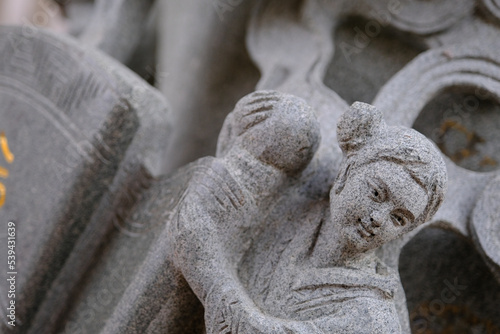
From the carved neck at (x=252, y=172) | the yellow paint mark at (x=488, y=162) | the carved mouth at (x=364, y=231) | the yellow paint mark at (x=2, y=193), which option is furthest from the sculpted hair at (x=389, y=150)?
the yellow paint mark at (x=2, y=193)

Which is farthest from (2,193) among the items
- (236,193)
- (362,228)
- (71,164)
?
(362,228)

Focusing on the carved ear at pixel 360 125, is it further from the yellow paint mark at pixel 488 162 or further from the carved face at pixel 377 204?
the yellow paint mark at pixel 488 162

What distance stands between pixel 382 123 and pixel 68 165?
3.77 ft

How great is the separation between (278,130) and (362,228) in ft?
1.14

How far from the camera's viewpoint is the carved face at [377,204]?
1200mm

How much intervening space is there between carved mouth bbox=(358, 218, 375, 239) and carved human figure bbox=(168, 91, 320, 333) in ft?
0.95

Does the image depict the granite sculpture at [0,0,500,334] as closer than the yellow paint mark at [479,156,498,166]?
Yes

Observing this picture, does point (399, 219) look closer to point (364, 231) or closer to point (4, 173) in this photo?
point (364, 231)

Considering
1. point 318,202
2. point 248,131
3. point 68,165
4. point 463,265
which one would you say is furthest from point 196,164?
point 463,265

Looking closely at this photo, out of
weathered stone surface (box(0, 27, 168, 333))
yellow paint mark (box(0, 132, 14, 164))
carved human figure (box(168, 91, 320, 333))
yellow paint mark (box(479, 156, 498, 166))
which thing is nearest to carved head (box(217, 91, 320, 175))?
carved human figure (box(168, 91, 320, 333))

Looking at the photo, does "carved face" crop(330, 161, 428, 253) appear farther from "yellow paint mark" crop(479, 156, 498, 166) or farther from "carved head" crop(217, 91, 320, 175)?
"yellow paint mark" crop(479, 156, 498, 166)

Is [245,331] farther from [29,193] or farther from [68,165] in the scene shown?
[29,193]

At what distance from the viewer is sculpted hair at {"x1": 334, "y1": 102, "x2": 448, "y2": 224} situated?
3.93 feet

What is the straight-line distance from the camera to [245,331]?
1.24 metres
